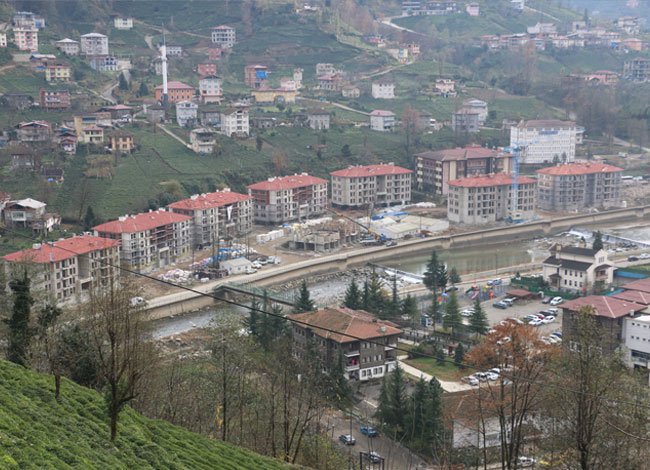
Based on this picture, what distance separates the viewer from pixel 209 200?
700 inches

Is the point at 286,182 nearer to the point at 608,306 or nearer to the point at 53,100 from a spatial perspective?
the point at 53,100

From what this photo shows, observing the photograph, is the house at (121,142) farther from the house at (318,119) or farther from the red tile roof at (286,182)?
the house at (318,119)

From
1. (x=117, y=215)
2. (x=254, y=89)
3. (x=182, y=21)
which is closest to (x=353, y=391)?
(x=117, y=215)

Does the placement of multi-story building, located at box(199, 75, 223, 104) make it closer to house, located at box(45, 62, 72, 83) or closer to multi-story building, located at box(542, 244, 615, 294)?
house, located at box(45, 62, 72, 83)

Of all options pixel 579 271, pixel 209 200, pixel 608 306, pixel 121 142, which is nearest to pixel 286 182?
pixel 209 200

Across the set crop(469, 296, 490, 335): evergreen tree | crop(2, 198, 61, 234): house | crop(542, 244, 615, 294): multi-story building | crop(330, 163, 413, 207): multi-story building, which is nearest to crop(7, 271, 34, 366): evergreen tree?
crop(469, 296, 490, 335): evergreen tree

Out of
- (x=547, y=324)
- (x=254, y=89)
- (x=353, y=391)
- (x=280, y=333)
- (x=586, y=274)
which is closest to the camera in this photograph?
(x=353, y=391)

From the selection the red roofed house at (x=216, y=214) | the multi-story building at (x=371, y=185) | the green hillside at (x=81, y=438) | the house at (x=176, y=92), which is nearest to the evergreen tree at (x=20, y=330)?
the green hillside at (x=81, y=438)

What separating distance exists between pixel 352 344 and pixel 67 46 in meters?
19.4

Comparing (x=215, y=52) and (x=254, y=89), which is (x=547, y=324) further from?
(x=215, y=52)

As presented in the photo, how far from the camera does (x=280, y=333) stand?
11.2 metres

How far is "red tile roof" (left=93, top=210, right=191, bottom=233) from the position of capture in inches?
599

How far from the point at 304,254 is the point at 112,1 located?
1922 cm

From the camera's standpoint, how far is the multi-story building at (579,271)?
13906 mm
